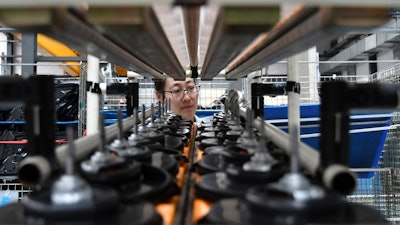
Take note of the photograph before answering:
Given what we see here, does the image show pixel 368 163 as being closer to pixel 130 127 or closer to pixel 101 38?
pixel 130 127

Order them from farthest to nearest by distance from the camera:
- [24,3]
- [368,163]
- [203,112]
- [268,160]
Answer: [203,112]
[368,163]
[268,160]
[24,3]

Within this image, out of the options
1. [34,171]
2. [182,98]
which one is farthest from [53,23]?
[182,98]

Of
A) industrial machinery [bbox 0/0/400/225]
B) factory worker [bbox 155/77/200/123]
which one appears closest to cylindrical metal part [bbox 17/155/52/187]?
industrial machinery [bbox 0/0/400/225]

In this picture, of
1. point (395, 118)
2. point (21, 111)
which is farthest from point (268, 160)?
point (21, 111)

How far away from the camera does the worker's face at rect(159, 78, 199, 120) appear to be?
272cm

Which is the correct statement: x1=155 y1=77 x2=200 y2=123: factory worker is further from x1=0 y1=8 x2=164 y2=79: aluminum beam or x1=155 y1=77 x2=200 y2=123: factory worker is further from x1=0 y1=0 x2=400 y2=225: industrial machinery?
x1=0 y1=8 x2=164 y2=79: aluminum beam

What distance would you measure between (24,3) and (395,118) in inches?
115

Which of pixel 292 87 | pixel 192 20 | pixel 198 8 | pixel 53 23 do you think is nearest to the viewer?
pixel 53 23

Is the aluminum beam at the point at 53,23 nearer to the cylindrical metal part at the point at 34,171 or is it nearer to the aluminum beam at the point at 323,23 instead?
the cylindrical metal part at the point at 34,171

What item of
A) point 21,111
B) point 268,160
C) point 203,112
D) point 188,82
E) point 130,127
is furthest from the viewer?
point 203,112

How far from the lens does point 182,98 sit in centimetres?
273

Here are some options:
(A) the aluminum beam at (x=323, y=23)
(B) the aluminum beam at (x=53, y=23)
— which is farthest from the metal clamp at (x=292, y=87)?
(B) the aluminum beam at (x=53, y=23)

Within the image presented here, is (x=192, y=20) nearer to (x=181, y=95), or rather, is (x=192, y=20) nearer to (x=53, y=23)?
(x=53, y=23)

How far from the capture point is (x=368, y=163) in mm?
2436
